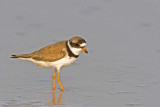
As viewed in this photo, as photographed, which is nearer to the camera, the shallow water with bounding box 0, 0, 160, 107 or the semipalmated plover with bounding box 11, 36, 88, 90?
the shallow water with bounding box 0, 0, 160, 107

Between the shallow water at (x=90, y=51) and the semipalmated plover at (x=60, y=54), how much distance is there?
0.33 metres

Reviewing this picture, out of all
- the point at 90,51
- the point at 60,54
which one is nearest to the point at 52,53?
the point at 60,54

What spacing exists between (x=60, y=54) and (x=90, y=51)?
1630 millimetres

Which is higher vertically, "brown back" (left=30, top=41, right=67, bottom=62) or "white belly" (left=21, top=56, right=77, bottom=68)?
"brown back" (left=30, top=41, right=67, bottom=62)

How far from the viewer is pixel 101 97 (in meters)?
7.01

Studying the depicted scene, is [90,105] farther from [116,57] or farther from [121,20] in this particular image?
[121,20]

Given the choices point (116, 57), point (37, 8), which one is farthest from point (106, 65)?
point (37, 8)

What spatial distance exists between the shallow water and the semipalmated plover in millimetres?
330

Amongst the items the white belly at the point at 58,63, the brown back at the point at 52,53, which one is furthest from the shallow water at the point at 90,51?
the brown back at the point at 52,53

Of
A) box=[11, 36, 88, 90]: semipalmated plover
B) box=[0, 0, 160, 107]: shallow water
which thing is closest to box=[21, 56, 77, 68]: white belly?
box=[11, 36, 88, 90]: semipalmated plover

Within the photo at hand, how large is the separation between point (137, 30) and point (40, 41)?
93.0 inches

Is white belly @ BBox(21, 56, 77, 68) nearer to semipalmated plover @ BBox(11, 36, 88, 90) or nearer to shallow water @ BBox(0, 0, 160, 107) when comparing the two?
semipalmated plover @ BBox(11, 36, 88, 90)

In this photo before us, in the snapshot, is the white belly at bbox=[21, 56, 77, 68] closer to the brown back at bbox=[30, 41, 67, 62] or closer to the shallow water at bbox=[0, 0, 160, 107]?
the brown back at bbox=[30, 41, 67, 62]

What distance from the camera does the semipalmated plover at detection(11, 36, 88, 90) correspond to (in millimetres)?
7788
